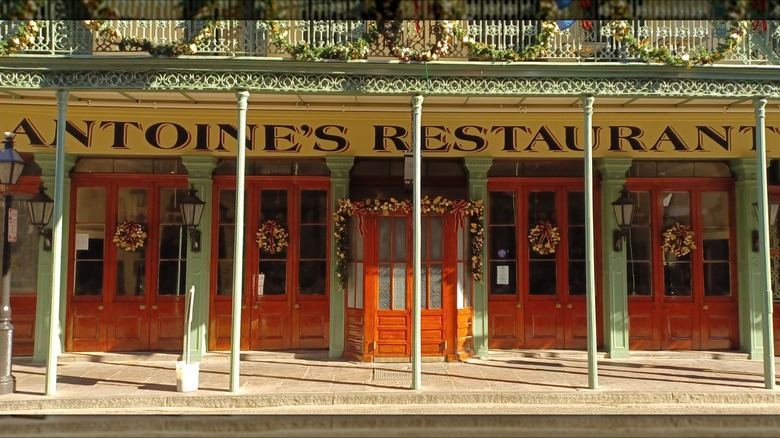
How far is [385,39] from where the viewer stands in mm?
8398

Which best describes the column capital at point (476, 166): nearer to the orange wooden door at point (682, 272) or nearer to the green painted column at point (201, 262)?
the orange wooden door at point (682, 272)

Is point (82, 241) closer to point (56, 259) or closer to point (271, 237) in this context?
point (56, 259)

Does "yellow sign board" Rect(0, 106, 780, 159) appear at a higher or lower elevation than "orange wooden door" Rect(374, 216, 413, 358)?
higher

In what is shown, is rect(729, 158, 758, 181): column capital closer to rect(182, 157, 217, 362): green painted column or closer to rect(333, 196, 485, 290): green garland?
Answer: rect(333, 196, 485, 290): green garland

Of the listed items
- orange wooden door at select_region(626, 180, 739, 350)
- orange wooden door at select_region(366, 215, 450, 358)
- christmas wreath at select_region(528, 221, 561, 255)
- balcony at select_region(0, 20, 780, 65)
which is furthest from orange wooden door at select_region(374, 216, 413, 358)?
orange wooden door at select_region(626, 180, 739, 350)

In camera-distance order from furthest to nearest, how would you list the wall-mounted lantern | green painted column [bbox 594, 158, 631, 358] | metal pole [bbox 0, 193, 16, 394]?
1. green painted column [bbox 594, 158, 631, 358]
2. the wall-mounted lantern
3. metal pole [bbox 0, 193, 16, 394]

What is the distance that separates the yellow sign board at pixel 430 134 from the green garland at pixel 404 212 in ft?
2.99

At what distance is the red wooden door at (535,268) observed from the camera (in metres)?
10.7

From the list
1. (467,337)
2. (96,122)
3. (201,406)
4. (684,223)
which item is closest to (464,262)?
(467,337)

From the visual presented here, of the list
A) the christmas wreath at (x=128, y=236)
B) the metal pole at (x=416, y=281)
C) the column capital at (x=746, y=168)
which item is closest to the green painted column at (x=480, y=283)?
the metal pole at (x=416, y=281)

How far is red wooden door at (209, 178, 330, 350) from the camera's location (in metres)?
10.5

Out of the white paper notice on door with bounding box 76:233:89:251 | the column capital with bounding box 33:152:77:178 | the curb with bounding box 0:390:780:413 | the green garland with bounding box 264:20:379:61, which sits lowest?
the curb with bounding box 0:390:780:413

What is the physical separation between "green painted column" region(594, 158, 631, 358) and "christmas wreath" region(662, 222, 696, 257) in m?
0.76

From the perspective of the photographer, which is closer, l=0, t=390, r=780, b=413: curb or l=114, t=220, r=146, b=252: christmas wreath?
l=0, t=390, r=780, b=413: curb
